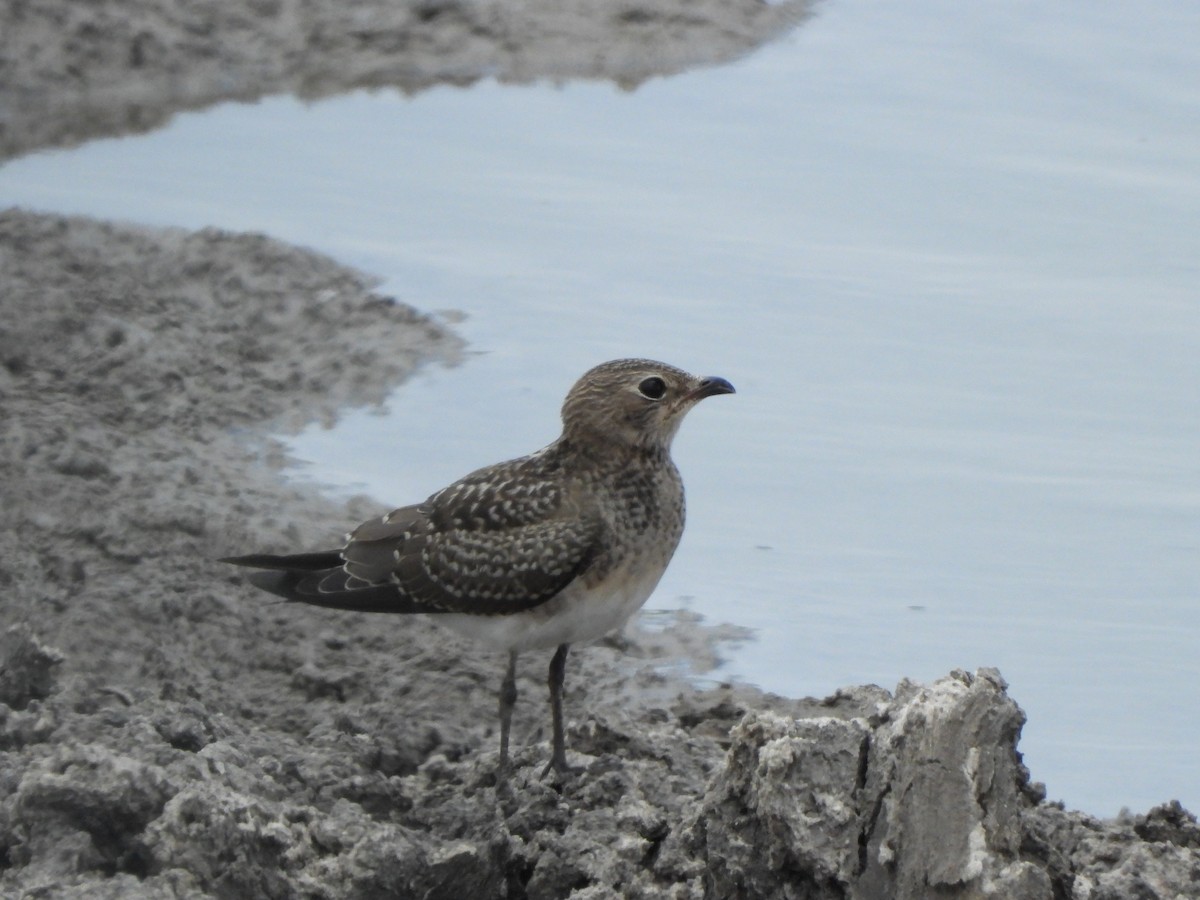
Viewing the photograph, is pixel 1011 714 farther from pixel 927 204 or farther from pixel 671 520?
pixel 927 204

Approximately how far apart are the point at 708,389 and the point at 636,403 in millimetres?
223

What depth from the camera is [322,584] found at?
6246 millimetres

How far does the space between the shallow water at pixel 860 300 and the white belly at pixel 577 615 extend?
0.96 meters

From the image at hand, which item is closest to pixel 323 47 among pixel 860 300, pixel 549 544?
pixel 860 300

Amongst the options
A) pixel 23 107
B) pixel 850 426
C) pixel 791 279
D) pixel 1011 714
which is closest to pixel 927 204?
pixel 791 279

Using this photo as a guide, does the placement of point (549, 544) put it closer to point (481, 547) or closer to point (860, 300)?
point (481, 547)

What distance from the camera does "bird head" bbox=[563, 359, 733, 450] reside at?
20.1ft

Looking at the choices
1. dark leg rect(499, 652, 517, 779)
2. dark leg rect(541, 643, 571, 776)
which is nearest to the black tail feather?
dark leg rect(499, 652, 517, 779)

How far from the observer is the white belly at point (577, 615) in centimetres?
591

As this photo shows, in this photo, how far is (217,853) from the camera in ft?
15.2

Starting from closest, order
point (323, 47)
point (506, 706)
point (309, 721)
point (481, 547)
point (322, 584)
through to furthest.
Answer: point (506, 706), point (481, 547), point (322, 584), point (309, 721), point (323, 47)

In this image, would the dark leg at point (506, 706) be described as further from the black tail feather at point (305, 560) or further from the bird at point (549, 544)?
the black tail feather at point (305, 560)

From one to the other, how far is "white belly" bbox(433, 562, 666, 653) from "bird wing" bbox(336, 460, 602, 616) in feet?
0.16

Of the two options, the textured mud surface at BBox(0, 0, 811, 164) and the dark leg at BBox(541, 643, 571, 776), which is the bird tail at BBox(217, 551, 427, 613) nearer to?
the dark leg at BBox(541, 643, 571, 776)
